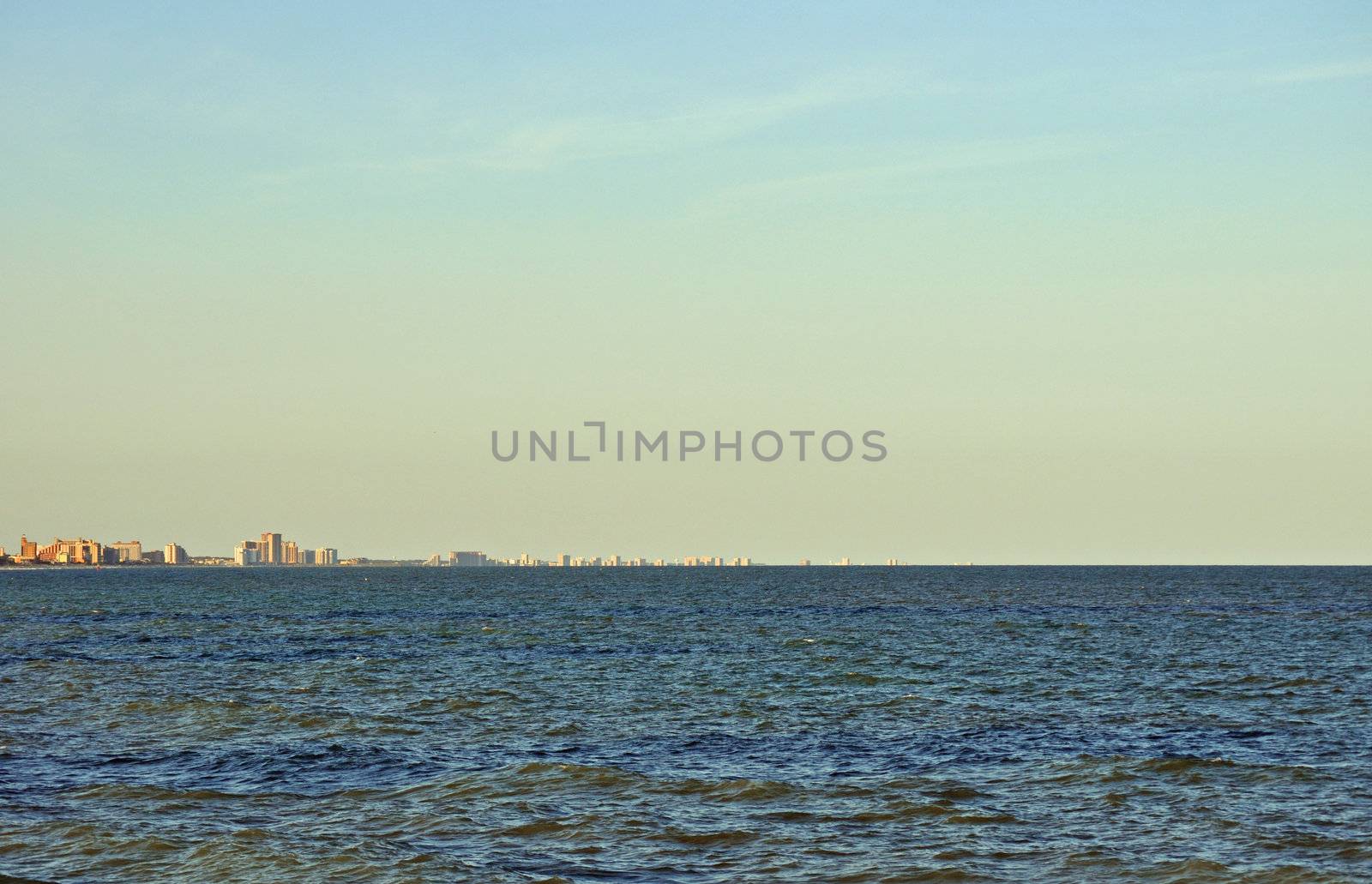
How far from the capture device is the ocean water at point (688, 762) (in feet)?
67.5

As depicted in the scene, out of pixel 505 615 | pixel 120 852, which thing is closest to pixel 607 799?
pixel 120 852

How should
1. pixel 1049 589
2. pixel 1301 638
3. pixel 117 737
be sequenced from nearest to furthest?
pixel 117 737 → pixel 1301 638 → pixel 1049 589

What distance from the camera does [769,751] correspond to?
98.5 ft

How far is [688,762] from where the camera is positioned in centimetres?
2888

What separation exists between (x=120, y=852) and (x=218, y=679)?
90.1ft

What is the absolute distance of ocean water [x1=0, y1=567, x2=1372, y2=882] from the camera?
67.5ft

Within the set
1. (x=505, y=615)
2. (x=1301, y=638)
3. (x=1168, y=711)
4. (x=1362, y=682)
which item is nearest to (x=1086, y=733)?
(x=1168, y=711)

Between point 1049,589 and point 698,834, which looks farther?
point 1049,589

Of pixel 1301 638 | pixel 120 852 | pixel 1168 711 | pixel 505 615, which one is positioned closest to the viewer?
pixel 120 852

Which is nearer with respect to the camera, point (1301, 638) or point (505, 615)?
point (1301, 638)

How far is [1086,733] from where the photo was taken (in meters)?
33.0

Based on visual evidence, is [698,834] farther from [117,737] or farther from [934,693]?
[934,693]

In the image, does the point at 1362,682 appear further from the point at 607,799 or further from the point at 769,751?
the point at 607,799

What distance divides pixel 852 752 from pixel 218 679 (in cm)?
2686
